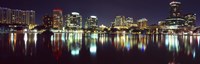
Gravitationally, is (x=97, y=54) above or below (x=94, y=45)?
below

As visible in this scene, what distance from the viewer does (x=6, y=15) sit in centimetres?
18588

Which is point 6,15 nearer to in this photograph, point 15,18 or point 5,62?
point 15,18

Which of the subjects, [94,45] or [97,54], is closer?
[97,54]

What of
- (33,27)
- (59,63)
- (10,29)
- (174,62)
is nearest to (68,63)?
(59,63)

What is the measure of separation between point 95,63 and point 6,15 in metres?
172

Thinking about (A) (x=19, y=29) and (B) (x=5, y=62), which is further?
(A) (x=19, y=29)

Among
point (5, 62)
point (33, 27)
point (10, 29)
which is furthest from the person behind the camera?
point (33, 27)

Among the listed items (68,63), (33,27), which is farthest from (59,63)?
(33,27)

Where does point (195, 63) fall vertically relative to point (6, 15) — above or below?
below

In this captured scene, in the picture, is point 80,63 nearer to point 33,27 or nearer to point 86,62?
point 86,62

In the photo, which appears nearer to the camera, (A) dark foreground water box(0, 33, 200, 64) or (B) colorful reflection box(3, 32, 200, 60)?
(A) dark foreground water box(0, 33, 200, 64)

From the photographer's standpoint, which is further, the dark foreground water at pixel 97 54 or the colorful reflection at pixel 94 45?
the colorful reflection at pixel 94 45

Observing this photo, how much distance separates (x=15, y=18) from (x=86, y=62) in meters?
183

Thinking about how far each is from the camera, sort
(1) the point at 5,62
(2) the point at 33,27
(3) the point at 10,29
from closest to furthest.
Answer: (1) the point at 5,62
(3) the point at 10,29
(2) the point at 33,27
